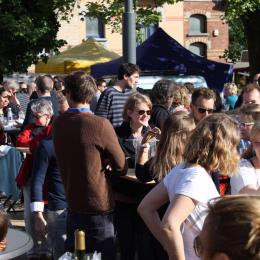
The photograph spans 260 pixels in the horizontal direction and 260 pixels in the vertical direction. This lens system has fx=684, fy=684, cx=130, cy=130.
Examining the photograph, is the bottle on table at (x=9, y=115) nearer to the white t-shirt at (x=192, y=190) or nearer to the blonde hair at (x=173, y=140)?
the blonde hair at (x=173, y=140)

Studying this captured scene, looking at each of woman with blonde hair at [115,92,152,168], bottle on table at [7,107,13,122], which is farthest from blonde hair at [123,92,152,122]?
bottle on table at [7,107,13,122]

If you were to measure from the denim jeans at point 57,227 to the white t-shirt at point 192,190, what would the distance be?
1.92 m

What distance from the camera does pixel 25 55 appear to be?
74.7ft

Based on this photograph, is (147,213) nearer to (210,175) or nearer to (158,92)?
(210,175)

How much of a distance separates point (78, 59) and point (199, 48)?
23212 millimetres

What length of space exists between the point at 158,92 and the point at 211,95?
114 centimetres

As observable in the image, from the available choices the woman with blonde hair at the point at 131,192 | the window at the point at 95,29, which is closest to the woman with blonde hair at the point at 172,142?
the woman with blonde hair at the point at 131,192

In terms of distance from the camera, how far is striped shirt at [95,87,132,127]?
7.69 meters

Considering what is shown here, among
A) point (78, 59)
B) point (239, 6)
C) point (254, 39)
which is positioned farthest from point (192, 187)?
point (78, 59)

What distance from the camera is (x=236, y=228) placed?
1819 millimetres

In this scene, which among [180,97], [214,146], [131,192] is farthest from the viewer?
[180,97]

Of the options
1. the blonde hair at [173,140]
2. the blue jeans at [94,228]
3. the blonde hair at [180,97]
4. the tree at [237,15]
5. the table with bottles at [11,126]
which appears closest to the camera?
the blonde hair at [173,140]

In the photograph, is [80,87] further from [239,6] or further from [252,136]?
[239,6]

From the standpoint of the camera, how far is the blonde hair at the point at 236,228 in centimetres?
180
